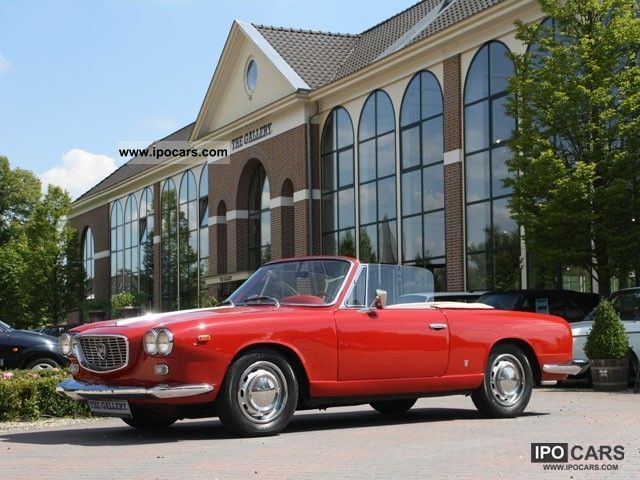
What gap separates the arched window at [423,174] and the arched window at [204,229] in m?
14.8

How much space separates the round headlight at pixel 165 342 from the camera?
8297mm

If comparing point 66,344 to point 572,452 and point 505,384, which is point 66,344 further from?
point 572,452

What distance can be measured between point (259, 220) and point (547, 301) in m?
21.5

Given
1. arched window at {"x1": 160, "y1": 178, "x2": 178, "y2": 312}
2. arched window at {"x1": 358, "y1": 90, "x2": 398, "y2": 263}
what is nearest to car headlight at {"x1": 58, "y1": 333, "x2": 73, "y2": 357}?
arched window at {"x1": 358, "y1": 90, "x2": 398, "y2": 263}

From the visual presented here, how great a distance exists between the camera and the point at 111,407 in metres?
8.62

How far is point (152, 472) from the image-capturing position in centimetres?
682

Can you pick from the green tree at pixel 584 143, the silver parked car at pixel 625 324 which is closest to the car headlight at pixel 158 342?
the silver parked car at pixel 625 324

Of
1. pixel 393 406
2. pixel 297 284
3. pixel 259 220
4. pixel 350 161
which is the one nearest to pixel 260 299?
pixel 297 284

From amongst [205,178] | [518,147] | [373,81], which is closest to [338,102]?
[373,81]

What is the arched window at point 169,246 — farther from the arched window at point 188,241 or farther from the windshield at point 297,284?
the windshield at point 297,284

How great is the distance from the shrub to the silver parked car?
0.39m

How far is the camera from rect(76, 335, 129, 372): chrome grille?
858 cm

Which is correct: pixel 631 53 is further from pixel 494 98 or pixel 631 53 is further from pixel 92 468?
pixel 92 468

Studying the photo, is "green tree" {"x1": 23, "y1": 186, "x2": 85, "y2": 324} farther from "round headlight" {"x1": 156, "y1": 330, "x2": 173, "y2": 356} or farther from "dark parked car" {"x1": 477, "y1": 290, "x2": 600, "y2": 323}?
"round headlight" {"x1": 156, "y1": 330, "x2": 173, "y2": 356}
